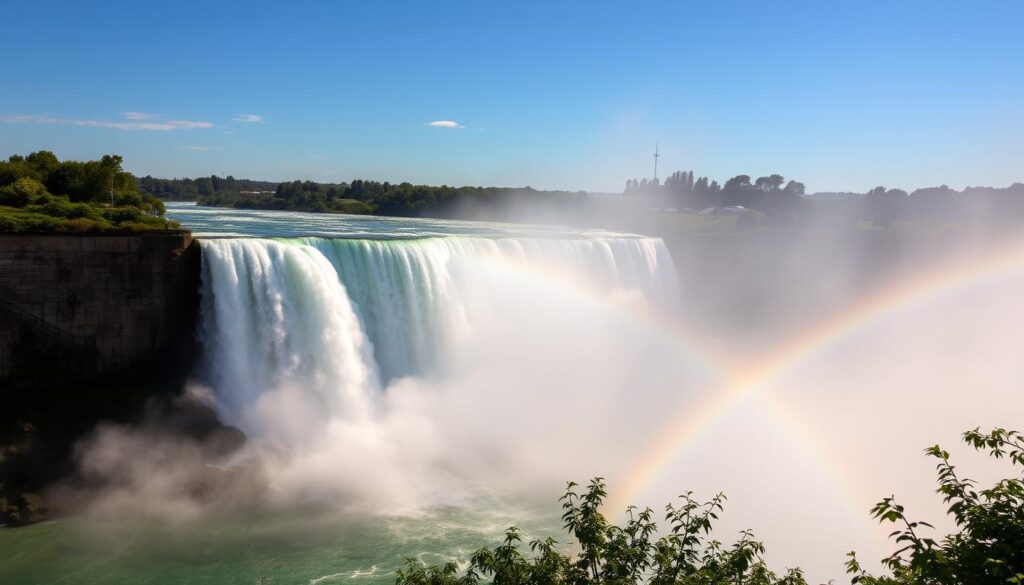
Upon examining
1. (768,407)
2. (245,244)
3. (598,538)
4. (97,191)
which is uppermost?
(97,191)

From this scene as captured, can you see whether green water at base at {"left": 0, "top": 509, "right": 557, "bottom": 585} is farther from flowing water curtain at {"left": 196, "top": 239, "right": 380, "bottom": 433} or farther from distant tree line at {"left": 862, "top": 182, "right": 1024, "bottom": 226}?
distant tree line at {"left": 862, "top": 182, "right": 1024, "bottom": 226}

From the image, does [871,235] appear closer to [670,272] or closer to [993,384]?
[993,384]

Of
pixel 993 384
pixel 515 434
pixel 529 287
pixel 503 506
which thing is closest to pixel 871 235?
pixel 993 384

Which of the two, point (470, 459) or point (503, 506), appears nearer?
point (503, 506)

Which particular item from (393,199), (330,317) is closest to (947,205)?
(393,199)

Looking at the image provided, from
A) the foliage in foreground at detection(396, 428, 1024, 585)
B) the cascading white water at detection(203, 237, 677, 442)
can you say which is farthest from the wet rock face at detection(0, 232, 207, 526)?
the foliage in foreground at detection(396, 428, 1024, 585)

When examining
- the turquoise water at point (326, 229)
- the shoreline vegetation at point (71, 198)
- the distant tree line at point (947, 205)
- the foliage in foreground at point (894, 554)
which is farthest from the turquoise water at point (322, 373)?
the distant tree line at point (947, 205)

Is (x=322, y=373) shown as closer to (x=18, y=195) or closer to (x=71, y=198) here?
(x=18, y=195)
